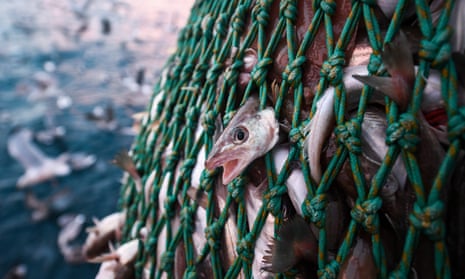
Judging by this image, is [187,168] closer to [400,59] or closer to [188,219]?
[188,219]

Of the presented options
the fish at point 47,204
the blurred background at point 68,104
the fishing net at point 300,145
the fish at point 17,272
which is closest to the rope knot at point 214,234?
the fishing net at point 300,145

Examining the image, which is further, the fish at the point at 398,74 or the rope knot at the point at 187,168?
the rope knot at the point at 187,168

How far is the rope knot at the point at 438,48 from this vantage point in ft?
1.10

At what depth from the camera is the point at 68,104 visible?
3.46 meters

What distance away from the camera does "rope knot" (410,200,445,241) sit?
0.33m

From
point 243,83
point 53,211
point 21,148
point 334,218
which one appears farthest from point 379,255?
point 21,148

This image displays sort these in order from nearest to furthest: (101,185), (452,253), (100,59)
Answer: (452,253) < (101,185) < (100,59)

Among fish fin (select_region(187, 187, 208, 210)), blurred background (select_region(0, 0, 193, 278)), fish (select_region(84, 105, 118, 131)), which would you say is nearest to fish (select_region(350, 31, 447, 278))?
fish fin (select_region(187, 187, 208, 210))

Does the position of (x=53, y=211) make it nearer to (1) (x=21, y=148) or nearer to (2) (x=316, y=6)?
(1) (x=21, y=148)

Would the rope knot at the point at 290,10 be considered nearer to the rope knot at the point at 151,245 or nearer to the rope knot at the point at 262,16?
the rope knot at the point at 262,16

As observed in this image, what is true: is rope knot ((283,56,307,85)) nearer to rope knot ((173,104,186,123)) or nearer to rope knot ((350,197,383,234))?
rope knot ((350,197,383,234))

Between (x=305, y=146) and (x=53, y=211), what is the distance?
2.45 metres

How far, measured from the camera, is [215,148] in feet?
1.70

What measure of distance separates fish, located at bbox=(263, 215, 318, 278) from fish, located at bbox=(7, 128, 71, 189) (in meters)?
2.61
